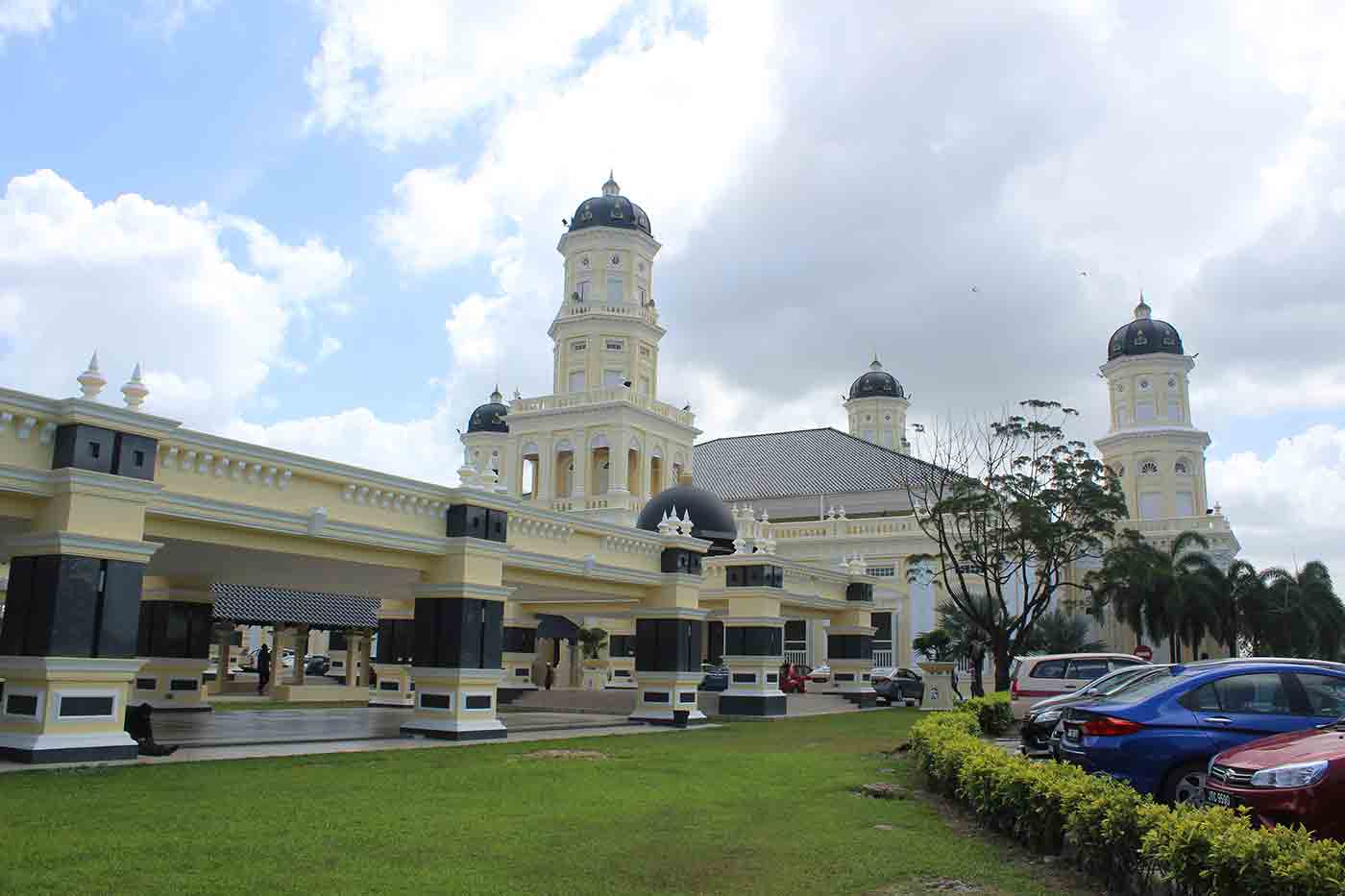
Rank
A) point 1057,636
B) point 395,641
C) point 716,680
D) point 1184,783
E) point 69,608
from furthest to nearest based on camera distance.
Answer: point 1057,636 < point 716,680 < point 395,641 < point 69,608 < point 1184,783

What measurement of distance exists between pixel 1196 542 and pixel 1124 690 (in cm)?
4650

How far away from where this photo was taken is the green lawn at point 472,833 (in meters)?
7.60

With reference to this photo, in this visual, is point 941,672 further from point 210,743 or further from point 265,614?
point 210,743

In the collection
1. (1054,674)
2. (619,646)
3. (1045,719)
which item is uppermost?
(619,646)

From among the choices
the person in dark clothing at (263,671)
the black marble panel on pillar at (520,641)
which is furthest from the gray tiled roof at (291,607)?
the person in dark clothing at (263,671)

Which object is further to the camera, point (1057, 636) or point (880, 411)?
point (880, 411)

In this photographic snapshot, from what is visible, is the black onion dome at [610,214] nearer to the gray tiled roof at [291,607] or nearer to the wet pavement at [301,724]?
the gray tiled roof at [291,607]

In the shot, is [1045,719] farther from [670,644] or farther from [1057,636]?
[1057,636]

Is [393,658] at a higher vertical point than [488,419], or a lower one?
lower

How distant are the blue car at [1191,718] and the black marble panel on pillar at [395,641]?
22.9 m

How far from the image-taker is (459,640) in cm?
1922

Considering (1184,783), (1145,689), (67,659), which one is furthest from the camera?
(67,659)

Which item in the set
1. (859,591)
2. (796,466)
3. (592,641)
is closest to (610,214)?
(796,466)

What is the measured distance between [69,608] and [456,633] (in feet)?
22.7
